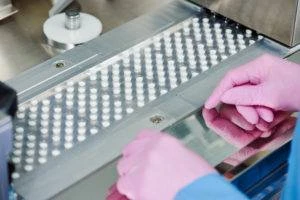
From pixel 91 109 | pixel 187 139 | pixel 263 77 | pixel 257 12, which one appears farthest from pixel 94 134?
pixel 257 12

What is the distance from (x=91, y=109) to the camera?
1.32 meters

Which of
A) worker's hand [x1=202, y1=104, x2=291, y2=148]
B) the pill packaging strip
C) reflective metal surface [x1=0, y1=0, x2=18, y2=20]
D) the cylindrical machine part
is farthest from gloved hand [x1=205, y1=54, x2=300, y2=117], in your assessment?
reflective metal surface [x1=0, y1=0, x2=18, y2=20]

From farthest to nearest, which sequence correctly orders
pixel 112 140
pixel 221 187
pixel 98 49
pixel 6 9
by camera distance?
pixel 6 9 < pixel 98 49 < pixel 112 140 < pixel 221 187

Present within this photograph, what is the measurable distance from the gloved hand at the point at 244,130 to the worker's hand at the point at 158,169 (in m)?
0.14

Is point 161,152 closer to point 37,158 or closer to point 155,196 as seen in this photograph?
point 155,196

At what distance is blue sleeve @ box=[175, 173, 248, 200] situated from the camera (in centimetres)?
102

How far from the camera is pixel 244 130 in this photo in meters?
1.28

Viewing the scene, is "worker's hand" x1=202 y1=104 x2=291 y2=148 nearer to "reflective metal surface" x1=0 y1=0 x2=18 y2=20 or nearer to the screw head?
the screw head

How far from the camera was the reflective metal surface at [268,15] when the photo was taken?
1444mm

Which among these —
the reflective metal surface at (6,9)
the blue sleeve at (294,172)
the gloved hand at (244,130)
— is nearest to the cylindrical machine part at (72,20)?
the reflective metal surface at (6,9)

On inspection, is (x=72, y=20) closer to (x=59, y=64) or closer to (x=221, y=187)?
(x=59, y=64)

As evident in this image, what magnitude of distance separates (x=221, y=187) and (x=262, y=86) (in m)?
0.32

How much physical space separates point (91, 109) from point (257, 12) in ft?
1.55

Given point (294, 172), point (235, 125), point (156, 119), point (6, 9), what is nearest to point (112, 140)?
point (156, 119)
